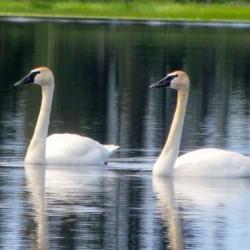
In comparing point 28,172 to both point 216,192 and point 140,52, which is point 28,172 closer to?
point 216,192

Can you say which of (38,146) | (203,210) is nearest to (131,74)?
(38,146)

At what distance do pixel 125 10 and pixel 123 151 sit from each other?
5244 centimetres

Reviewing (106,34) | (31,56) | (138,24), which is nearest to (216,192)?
(31,56)

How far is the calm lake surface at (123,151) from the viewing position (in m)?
11.5

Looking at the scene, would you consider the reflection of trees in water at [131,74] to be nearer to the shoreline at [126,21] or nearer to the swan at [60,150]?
the swan at [60,150]

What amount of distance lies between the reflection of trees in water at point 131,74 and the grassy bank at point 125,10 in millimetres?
7438

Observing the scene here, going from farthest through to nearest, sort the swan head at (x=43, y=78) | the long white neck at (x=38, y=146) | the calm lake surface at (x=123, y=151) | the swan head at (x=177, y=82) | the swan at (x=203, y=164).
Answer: the swan head at (x=43, y=78) < the long white neck at (x=38, y=146) < the swan head at (x=177, y=82) < the swan at (x=203, y=164) < the calm lake surface at (x=123, y=151)

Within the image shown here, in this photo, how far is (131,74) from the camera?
34.2 meters

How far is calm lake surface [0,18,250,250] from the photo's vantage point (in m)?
11.5

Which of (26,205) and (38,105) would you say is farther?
(38,105)

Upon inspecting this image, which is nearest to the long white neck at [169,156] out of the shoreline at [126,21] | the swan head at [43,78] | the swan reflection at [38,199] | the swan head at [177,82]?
the swan head at [177,82]

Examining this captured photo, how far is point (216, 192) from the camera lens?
1395cm

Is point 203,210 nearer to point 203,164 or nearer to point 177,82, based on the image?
point 203,164

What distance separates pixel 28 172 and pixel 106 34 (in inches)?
1491
